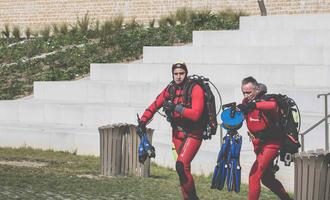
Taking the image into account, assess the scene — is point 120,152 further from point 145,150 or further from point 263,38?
point 263,38

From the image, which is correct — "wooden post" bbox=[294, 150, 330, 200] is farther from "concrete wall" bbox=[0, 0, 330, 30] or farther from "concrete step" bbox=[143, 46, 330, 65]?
"concrete wall" bbox=[0, 0, 330, 30]

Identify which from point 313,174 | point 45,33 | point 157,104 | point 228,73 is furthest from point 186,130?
point 45,33

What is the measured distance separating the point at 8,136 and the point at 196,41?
4.96 m

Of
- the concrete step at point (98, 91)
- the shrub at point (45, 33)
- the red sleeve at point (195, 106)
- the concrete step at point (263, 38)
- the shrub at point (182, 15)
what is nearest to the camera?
the red sleeve at point (195, 106)

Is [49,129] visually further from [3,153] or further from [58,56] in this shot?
[58,56]

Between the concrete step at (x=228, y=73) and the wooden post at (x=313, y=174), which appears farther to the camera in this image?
the concrete step at (x=228, y=73)

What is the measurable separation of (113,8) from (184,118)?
20325mm

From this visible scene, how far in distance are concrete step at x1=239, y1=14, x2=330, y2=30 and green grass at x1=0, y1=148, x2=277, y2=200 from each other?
606 centimetres

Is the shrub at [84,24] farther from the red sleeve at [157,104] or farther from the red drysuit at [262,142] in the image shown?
the red drysuit at [262,142]

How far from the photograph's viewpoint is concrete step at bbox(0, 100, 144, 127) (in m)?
19.4

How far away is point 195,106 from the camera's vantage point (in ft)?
38.3

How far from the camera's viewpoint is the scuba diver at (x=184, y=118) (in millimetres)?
11688

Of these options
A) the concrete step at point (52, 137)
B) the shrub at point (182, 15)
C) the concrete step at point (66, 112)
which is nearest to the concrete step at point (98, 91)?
the concrete step at point (66, 112)

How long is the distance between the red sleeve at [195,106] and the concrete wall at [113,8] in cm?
1385
